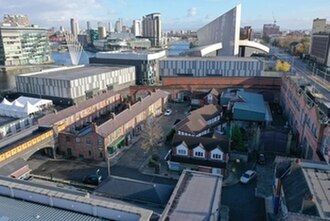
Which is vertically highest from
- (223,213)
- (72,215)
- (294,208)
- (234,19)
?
(234,19)

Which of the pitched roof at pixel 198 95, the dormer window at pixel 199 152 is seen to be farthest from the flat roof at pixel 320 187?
the pitched roof at pixel 198 95

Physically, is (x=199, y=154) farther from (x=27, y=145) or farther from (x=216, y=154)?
(x=27, y=145)

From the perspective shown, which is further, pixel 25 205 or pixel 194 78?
pixel 194 78

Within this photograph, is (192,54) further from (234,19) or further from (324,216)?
(324,216)

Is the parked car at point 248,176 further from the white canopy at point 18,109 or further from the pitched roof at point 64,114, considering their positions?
the white canopy at point 18,109

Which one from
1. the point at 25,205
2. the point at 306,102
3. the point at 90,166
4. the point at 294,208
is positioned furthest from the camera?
the point at 306,102

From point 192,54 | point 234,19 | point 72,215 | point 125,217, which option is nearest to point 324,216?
point 125,217

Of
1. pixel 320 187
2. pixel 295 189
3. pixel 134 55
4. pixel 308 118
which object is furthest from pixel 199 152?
pixel 134 55
